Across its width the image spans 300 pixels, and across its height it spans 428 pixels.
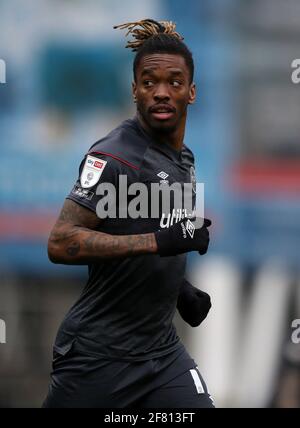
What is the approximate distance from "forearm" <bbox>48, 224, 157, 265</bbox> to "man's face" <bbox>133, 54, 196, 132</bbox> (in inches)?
23.7

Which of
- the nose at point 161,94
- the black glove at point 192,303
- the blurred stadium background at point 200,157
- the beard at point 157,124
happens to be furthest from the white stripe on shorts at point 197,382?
the blurred stadium background at point 200,157

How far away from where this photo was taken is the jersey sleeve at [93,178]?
5141mm

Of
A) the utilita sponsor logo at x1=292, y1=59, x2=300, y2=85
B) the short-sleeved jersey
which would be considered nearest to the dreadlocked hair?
the short-sleeved jersey

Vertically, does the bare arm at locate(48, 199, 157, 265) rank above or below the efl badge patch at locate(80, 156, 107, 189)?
below

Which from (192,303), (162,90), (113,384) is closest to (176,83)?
(162,90)

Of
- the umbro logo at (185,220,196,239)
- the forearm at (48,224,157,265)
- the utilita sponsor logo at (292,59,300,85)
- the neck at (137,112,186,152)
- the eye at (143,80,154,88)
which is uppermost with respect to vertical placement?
the utilita sponsor logo at (292,59,300,85)

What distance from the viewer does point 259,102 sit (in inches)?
645

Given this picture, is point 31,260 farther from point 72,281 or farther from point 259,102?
point 259,102

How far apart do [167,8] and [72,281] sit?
3.98 m

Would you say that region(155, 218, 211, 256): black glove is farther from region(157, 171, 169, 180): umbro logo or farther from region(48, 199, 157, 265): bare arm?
region(157, 171, 169, 180): umbro logo

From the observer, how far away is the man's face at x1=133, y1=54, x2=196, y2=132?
5.34m

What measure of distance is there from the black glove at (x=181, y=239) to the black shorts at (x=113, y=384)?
66 cm

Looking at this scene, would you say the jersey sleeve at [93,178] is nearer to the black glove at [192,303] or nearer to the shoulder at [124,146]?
the shoulder at [124,146]
